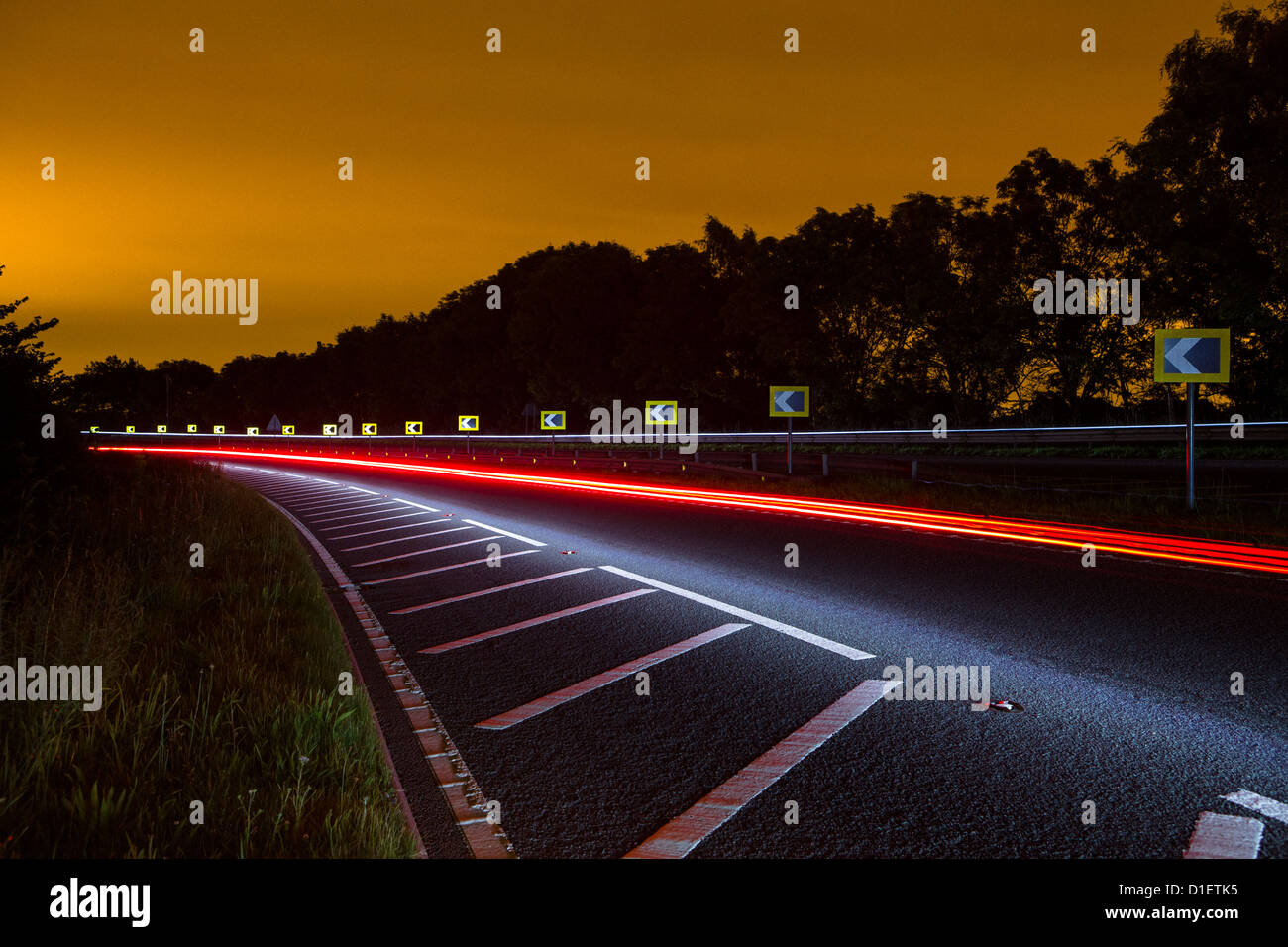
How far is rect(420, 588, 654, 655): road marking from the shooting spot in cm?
738

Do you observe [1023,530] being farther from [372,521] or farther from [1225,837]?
[372,521]

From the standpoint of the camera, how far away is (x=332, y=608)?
916 cm

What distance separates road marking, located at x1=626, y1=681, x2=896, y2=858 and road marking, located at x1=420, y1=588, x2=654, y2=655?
3.22 metres

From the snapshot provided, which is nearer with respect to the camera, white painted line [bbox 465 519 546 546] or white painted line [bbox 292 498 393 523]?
white painted line [bbox 465 519 546 546]

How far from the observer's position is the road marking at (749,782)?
3605 millimetres

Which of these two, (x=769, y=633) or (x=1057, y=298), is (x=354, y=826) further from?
(x=1057, y=298)

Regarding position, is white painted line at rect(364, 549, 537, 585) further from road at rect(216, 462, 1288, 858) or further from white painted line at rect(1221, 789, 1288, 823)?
white painted line at rect(1221, 789, 1288, 823)

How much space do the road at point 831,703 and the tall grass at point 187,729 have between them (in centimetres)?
37

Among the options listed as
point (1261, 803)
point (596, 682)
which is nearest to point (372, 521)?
point (596, 682)

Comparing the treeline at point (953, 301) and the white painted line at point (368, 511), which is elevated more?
the treeline at point (953, 301)
